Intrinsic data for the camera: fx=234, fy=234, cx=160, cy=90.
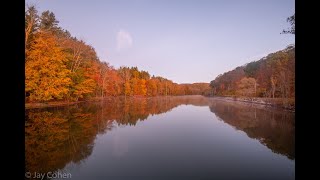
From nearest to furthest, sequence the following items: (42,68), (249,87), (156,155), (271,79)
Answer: (156,155) → (42,68) → (271,79) → (249,87)

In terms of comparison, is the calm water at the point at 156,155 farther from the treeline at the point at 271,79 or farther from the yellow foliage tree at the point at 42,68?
the treeline at the point at 271,79

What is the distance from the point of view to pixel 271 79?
2149 inches

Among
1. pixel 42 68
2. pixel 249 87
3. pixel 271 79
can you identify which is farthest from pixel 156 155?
pixel 249 87

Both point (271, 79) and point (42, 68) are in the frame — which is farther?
point (271, 79)

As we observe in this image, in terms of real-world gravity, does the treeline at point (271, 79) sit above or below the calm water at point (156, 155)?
above

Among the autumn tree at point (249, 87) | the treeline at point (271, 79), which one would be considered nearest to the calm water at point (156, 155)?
the treeline at point (271, 79)

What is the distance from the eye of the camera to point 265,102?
51156 mm

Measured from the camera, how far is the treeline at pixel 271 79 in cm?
A: 4446

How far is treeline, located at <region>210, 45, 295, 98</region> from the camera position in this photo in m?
44.5

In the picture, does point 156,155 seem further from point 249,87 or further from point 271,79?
A: point 249,87

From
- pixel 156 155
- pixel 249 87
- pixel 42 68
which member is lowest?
pixel 156 155
